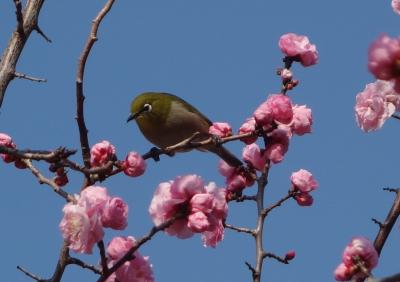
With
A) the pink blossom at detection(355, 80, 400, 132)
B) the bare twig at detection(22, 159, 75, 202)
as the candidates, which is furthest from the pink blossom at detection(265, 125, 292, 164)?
the bare twig at detection(22, 159, 75, 202)

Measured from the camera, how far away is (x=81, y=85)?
3312 mm

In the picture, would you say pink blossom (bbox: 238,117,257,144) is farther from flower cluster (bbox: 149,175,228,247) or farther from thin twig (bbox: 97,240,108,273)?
thin twig (bbox: 97,240,108,273)

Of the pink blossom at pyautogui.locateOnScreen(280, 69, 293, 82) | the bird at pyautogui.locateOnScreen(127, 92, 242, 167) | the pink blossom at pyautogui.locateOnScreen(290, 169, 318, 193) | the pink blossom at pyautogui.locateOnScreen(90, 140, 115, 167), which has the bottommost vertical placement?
the pink blossom at pyautogui.locateOnScreen(290, 169, 318, 193)

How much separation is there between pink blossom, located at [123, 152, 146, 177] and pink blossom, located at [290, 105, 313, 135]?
3.28ft

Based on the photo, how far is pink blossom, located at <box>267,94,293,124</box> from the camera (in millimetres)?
4047

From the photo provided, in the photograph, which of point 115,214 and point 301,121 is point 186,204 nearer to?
point 115,214

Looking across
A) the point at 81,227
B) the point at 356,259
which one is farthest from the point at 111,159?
the point at 356,259

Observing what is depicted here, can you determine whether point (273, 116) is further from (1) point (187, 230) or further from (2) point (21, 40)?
(2) point (21, 40)

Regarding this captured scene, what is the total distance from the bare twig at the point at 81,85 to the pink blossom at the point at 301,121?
126 centimetres

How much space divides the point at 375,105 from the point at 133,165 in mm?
1479

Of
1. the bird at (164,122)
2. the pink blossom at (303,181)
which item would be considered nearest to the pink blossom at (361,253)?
the pink blossom at (303,181)

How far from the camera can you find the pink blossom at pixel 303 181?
4.86 m

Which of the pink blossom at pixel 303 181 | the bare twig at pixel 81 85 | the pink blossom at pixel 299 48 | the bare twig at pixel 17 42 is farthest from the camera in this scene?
the pink blossom at pixel 303 181

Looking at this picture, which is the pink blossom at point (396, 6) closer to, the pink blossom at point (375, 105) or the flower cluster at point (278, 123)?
the pink blossom at point (375, 105)
